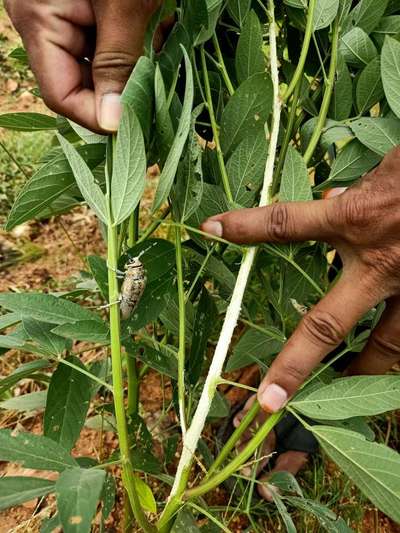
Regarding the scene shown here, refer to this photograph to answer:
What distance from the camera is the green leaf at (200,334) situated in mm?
896

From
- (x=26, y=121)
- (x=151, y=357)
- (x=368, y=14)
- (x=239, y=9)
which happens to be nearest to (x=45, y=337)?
(x=151, y=357)

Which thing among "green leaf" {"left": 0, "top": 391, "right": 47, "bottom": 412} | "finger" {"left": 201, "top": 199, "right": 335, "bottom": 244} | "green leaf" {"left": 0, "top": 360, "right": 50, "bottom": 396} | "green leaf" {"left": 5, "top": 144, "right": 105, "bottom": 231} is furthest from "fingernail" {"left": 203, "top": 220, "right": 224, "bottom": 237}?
"green leaf" {"left": 0, "top": 391, "right": 47, "bottom": 412}

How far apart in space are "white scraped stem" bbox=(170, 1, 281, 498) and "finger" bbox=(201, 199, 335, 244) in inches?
2.1

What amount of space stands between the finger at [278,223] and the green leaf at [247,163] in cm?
6

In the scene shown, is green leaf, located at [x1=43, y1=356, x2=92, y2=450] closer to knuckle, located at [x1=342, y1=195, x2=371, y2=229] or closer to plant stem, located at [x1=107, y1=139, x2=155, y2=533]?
plant stem, located at [x1=107, y1=139, x2=155, y2=533]

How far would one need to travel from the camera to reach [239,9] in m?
0.93

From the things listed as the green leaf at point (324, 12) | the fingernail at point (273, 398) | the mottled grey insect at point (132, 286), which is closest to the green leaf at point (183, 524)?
the fingernail at point (273, 398)

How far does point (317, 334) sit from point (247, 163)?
0.27 meters

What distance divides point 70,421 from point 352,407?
1.31 feet

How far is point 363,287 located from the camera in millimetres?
755

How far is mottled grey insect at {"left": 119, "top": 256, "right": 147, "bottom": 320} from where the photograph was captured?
735 millimetres

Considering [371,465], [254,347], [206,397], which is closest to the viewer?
[371,465]

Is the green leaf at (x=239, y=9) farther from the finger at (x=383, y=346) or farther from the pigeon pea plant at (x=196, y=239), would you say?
the finger at (x=383, y=346)

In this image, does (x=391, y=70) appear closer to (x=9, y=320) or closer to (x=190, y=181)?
(x=190, y=181)
